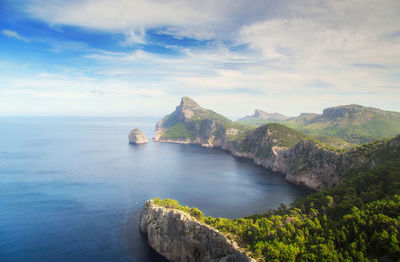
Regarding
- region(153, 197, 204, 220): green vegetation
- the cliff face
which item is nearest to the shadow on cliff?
the cliff face

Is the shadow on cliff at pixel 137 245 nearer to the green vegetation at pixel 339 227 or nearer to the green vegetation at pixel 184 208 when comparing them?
the green vegetation at pixel 184 208

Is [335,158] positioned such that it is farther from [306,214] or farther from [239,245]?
[239,245]

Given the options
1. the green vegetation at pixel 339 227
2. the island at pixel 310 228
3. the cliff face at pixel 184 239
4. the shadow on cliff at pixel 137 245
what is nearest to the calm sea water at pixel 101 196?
the shadow on cliff at pixel 137 245

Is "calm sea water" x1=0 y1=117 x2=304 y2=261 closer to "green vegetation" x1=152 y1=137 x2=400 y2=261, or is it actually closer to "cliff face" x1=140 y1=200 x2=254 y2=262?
"cliff face" x1=140 y1=200 x2=254 y2=262

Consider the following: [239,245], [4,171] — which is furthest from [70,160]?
[239,245]

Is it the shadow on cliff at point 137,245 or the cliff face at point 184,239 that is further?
the shadow on cliff at point 137,245

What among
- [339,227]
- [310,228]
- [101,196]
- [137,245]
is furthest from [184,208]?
[101,196]

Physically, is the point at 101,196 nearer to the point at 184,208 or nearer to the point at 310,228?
the point at 184,208
